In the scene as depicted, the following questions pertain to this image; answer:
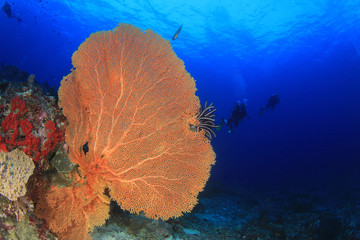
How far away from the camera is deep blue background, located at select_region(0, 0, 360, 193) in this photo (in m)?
28.6

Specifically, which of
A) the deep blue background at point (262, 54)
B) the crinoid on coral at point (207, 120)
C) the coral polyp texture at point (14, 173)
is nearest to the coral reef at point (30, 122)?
the coral polyp texture at point (14, 173)

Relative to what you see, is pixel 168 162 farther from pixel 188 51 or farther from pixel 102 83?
pixel 188 51

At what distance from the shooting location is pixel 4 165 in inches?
87.6

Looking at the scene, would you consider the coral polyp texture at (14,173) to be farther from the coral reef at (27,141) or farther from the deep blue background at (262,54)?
the deep blue background at (262,54)

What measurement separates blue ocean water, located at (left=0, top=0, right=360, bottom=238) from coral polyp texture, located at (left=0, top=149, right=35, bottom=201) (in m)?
14.0

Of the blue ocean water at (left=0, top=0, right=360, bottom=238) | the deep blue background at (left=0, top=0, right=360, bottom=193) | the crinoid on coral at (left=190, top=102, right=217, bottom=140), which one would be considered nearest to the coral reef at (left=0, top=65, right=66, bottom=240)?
the crinoid on coral at (left=190, top=102, right=217, bottom=140)

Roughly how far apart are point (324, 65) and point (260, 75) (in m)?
18.3

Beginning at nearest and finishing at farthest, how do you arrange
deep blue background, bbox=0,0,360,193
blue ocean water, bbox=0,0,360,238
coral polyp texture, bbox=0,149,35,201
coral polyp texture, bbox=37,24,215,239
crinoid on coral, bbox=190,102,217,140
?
coral polyp texture, bbox=0,149,35,201 < coral polyp texture, bbox=37,24,215,239 < crinoid on coral, bbox=190,102,217,140 < blue ocean water, bbox=0,0,360,238 < deep blue background, bbox=0,0,360,193

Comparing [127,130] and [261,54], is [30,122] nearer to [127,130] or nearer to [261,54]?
[127,130]

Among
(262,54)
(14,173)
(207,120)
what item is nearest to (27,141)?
(14,173)

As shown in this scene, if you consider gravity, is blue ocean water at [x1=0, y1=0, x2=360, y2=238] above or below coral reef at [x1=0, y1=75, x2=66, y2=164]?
above

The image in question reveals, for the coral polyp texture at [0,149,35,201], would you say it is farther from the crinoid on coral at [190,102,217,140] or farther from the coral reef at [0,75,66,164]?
the crinoid on coral at [190,102,217,140]

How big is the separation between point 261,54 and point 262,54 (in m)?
0.22

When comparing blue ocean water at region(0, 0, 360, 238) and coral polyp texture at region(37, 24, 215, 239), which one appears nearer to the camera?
coral polyp texture at region(37, 24, 215, 239)
